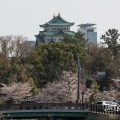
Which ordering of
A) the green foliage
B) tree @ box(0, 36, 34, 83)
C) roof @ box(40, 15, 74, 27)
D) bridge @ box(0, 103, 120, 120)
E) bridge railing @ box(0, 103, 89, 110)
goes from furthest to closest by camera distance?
roof @ box(40, 15, 74, 27)
the green foliage
tree @ box(0, 36, 34, 83)
bridge railing @ box(0, 103, 89, 110)
bridge @ box(0, 103, 120, 120)

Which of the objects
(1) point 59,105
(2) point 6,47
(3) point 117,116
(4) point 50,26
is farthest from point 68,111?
(4) point 50,26

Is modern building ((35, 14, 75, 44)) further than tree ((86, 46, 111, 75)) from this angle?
Yes

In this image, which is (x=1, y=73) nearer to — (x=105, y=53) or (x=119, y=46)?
(x=105, y=53)

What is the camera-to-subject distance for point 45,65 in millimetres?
64688

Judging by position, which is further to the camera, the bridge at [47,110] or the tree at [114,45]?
the tree at [114,45]

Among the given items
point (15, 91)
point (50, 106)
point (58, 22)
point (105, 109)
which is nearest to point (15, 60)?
point (15, 91)

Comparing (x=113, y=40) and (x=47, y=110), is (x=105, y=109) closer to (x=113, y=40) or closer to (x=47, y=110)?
(x=47, y=110)

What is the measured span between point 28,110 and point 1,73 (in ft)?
57.1

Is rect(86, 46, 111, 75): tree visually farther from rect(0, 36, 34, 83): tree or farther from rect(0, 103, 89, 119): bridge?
rect(0, 103, 89, 119): bridge

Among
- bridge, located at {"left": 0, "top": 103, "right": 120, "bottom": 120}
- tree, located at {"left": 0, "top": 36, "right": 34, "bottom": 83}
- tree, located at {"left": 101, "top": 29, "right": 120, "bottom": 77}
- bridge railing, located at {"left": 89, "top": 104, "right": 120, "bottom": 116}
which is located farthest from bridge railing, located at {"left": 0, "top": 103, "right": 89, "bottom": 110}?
tree, located at {"left": 101, "top": 29, "right": 120, "bottom": 77}

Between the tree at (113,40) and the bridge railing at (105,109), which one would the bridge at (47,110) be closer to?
the bridge railing at (105,109)

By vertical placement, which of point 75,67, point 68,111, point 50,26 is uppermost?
point 50,26

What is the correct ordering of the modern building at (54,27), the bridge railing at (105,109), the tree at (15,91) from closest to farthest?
the bridge railing at (105,109), the tree at (15,91), the modern building at (54,27)

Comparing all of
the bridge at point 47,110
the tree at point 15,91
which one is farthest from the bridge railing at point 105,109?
the tree at point 15,91
